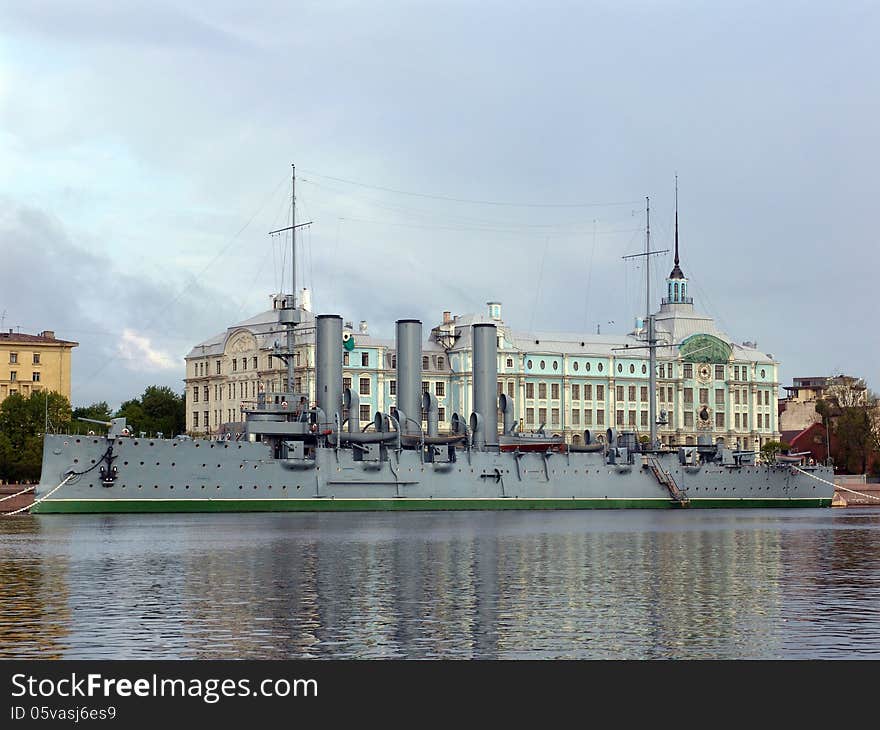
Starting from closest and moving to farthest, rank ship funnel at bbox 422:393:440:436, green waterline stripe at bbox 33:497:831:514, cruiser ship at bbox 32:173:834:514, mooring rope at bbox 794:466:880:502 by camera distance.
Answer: green waterline stripe at bbox 33:497:831:514
cruiser ship at bbox 32:173:834:514
ship funnel at bbox 422:393:440:436
mooring rope at bbox 794:466:880:502

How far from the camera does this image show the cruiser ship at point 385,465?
66.0 m

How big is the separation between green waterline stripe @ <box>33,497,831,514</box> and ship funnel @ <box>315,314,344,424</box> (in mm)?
5490

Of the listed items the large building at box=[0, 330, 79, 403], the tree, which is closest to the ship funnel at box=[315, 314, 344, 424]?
the large building at box=[0, 330, 79, 403]

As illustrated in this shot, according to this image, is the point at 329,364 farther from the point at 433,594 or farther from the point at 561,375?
the point at 561,375

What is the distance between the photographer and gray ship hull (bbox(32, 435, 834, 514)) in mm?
65625

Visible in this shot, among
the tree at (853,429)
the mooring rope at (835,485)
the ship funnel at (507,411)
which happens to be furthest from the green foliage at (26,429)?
the tree at (853,429)

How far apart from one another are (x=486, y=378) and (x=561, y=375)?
48488 mm

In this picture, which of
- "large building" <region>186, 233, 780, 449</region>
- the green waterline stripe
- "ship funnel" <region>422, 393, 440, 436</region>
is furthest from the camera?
"large building" <region>186, 233, 780, 449</region>

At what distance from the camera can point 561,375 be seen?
5172 inches

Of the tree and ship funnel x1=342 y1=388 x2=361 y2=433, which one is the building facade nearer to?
the tree

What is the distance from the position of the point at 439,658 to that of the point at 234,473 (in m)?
49.7

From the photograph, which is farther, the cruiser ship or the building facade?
the building facade

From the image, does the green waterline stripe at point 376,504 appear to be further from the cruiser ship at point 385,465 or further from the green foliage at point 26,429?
the green foliage at point 26,429
